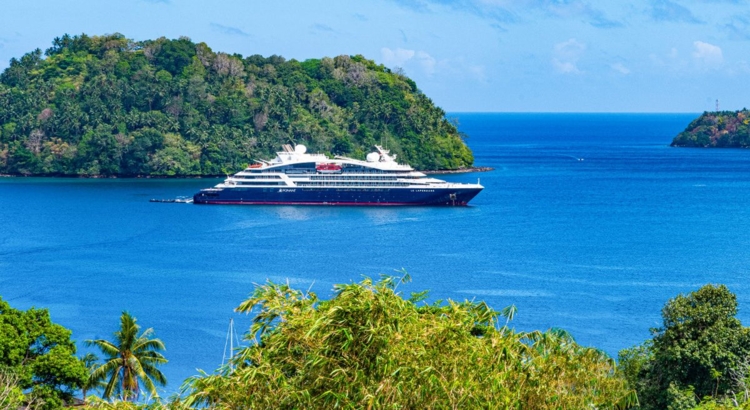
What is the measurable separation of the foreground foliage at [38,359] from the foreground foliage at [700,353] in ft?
40.4

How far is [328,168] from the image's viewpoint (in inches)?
3278

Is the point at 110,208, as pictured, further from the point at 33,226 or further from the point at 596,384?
the point at 596,384

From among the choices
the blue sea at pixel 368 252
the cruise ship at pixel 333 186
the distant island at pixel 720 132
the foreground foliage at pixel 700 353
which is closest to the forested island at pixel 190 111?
the blue sea at pixel 368 252

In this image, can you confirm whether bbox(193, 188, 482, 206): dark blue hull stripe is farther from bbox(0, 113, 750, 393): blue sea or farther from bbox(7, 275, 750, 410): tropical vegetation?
bbox(7, 275, 750, 410): tropical vegetation

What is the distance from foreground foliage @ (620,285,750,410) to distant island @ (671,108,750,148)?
452 feet

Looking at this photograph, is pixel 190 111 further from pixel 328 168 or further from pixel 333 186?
pixel 333 186

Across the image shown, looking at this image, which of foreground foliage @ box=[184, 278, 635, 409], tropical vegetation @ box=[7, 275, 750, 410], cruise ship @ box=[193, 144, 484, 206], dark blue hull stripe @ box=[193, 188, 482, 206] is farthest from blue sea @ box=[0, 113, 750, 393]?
foreground foliage @ box=[184, 278, 635, 409]

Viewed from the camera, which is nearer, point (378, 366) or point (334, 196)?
point (378, 366)

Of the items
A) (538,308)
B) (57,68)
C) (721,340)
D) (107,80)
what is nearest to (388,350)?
(721,340)

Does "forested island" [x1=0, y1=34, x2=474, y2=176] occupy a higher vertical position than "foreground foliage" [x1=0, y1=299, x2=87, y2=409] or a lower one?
higher

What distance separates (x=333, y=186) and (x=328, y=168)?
4.95 ft

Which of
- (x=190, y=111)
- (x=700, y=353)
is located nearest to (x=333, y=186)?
(x=190, y=111)

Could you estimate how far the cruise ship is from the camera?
81.6m

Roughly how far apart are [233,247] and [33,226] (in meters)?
15.3
